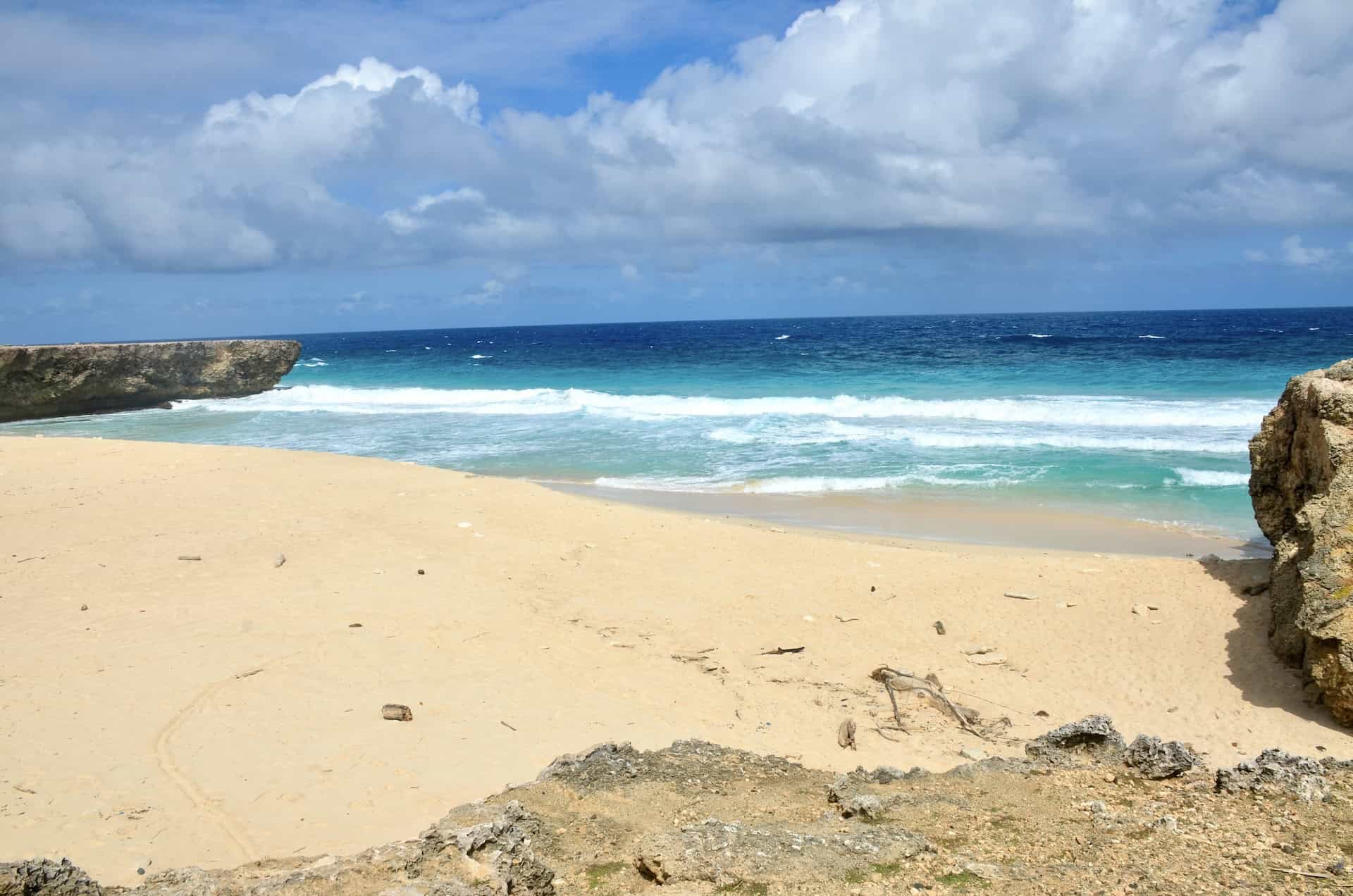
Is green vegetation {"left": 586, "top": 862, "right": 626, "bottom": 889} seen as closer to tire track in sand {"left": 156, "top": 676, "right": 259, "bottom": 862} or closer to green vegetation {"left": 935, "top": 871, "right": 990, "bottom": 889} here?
green vegetation {"left": 935, "top": 871, "right": 990, "bottom": 889}

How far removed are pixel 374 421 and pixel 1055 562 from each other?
22995 millimetres

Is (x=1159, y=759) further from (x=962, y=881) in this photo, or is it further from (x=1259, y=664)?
(x=1259, y=664)

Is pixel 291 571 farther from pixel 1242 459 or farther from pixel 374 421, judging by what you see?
pixel 374 421

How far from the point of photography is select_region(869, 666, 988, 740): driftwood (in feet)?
19.9

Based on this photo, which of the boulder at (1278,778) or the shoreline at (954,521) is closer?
the boulder at (1278,778)

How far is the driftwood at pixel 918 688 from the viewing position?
19.9 ft

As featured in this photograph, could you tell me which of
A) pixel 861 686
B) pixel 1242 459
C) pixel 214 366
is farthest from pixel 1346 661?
pixel 214 366

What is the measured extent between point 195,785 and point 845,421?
71.9 ft

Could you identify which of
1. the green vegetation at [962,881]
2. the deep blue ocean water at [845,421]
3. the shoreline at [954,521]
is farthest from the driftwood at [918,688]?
the deep blue ocean water at [845,421]

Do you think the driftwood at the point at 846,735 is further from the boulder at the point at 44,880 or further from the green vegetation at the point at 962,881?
the boulder at the point at 44,880

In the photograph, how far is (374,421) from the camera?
92.0 feet

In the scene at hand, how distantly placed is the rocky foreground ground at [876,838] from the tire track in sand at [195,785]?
0.53m

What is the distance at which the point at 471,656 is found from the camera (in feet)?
22.8

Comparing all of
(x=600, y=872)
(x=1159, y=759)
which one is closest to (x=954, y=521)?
(x=1159, y=759)
